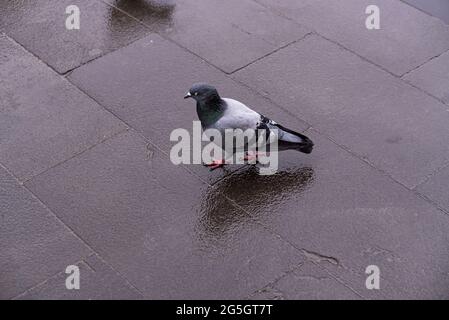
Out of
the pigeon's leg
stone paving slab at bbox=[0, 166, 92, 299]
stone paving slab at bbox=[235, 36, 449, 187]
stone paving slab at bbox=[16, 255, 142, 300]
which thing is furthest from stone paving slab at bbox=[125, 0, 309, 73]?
stone paving slab at bbox=[16, 255, 142, 300]

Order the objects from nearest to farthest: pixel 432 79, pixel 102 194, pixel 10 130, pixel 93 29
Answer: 1. pixel 102 194
2. pixel 10 130
3. pixel 432 79
4. pixel 93 29

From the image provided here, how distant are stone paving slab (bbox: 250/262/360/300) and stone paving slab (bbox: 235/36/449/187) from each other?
4.50 ft

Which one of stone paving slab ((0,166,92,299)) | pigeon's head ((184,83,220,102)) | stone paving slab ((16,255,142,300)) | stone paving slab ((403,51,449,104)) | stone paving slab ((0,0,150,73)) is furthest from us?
stone paving slab ((0,0,150,73))

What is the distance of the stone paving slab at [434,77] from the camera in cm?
626

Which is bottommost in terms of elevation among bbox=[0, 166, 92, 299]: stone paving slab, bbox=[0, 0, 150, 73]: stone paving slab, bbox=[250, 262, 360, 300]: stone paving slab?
bbox=[250, 262, 360, 300]: stone paving slab

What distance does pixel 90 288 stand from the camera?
14.6ft

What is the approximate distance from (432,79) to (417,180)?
1648 mm

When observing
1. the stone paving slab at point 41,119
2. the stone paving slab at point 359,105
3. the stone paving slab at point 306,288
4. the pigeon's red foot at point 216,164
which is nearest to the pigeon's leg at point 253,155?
the pigeon's red foot at point 216,164

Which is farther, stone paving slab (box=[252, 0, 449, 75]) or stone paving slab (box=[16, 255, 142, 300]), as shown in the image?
stone paving slab (box=[252, 0, 449, 75])

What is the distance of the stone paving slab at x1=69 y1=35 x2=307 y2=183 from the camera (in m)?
5.81

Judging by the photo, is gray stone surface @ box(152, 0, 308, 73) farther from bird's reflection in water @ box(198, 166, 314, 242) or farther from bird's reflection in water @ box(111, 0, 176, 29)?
bird's reflection in water @ box(198, 166, 314, 242)
